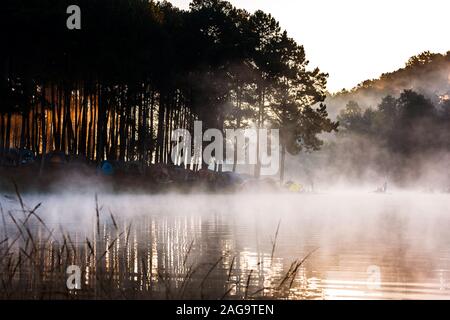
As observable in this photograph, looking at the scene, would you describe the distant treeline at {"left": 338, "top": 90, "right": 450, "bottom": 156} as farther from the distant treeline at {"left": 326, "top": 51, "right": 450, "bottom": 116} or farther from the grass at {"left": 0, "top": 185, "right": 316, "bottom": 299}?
the grass at {"left": 0, "top": 185, "right": 316, "bottom": 299}

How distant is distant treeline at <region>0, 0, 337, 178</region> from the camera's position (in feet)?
168

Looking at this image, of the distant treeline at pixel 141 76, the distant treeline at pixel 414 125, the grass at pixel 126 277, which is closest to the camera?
the grass at pixel 126 277

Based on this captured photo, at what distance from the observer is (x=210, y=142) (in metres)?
85.1

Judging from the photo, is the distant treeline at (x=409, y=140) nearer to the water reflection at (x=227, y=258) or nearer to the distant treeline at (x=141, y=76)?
the distant treeline at (x=141, y=76)

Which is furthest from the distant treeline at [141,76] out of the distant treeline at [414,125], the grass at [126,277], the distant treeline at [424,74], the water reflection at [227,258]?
the distant treeline at [424,74]

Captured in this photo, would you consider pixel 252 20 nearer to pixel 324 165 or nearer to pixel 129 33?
pixel 129 33

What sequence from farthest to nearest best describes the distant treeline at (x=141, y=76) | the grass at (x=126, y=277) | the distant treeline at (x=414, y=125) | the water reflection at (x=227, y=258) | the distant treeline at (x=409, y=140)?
1. the distant treeline at (x=414, y=125)
2. the distant treeline at (x=409, y=140)
3. the distant treeline at (x=141, y=76)
4. the water reflection at (x=227, y=258)
5. the grass at (x=126, y=277)

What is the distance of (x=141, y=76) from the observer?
61.8 metres

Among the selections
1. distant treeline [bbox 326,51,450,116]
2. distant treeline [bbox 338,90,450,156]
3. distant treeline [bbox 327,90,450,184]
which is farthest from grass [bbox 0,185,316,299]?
distant treeline [bbox 326,51,450,116]

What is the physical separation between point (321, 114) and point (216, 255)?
289ft

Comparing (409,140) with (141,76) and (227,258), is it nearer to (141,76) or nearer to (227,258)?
(141,76)

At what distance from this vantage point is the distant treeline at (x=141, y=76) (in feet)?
168

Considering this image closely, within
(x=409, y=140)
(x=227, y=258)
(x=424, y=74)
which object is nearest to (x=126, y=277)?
(x=227, y=258)

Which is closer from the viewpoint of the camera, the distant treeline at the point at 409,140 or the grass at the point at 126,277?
the grass at the point at 126,277
